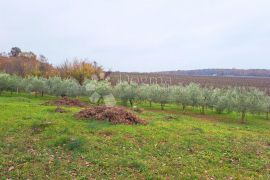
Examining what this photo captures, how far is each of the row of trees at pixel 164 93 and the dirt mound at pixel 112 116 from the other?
378 inches

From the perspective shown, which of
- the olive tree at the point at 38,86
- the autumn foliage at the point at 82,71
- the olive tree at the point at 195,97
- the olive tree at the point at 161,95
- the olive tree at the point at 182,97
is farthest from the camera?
the autumn foliage at the point at 82,71

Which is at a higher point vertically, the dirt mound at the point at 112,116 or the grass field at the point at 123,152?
the dirt mound at the point at 112,116

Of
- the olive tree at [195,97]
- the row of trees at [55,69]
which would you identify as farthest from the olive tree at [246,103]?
the row of trees at [55,69]

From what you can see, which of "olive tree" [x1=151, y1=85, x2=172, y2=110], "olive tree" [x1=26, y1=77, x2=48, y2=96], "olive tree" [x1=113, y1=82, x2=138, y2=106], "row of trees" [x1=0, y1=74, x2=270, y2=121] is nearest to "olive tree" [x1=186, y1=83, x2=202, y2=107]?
"row of trees" [x1=0, y1=74, x2=270, y2=121]

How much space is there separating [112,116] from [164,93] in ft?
41.6

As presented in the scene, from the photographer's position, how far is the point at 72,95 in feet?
103

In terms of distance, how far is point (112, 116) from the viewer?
15508 millimetres

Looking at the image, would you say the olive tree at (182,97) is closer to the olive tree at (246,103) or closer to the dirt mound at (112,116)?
the olive tree at (246,103)

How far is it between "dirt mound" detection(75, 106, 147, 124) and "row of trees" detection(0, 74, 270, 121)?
31.5 ft

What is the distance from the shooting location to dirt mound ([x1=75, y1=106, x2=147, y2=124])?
49.9ft

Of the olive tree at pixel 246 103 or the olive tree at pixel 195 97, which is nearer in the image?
the olive tree at pixel 246 103

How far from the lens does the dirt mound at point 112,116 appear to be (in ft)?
49.9

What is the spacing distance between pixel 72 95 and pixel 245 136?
66.5 ft

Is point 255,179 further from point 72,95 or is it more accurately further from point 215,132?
point 72,95
